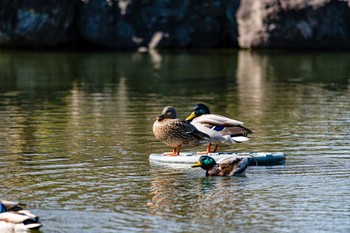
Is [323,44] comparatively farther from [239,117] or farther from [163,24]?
[239,117]

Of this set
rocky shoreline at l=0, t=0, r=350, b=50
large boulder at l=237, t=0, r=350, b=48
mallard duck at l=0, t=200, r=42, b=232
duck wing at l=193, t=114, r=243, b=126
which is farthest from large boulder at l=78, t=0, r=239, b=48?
mallard duck at l=0, t=200, r=42, b=232

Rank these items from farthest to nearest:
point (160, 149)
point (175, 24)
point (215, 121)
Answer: point (175, 24)
point (160, 149)
point (215, 121)

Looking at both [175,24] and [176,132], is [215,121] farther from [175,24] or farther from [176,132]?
[175,24]

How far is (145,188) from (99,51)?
30319 mm

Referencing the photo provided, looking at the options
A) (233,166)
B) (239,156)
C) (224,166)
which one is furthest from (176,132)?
(233,166)

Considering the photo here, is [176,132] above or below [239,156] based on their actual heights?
above

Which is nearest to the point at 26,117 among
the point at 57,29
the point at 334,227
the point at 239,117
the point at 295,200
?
the point at 239,117

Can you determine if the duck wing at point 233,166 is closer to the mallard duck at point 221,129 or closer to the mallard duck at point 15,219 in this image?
the mallard duck at point 221,129

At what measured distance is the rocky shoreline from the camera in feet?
139

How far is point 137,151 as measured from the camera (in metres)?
16.5

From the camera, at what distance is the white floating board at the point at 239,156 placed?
588 inches

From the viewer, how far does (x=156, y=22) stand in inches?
1719

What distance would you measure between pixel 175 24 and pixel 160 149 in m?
27.0

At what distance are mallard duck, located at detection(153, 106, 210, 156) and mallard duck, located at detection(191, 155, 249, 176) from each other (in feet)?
3.78
